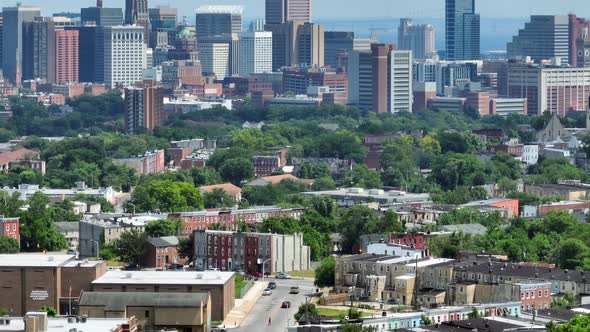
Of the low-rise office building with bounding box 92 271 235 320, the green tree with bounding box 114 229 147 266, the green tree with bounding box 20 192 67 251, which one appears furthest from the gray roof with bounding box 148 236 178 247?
the low-rise office building with bounding box 92 271 235 320

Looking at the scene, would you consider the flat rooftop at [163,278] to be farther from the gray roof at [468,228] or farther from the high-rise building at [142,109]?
the high-rise building at [142,109]

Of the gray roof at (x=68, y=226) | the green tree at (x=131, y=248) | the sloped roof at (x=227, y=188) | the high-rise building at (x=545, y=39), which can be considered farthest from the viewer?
the high-rise building at (x=545, y=39)

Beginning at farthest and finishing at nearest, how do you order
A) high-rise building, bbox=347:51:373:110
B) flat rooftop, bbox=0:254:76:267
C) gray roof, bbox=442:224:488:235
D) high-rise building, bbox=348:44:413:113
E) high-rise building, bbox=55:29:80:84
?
high-rise building, bbox=55:29:80:84, high-rise building, bbox=347:51:373:110, high-rise building, bbox=348:44:413:113, gray roof, bbox=442:224:488:235, flat rooftop, bbox=0:254:76:267

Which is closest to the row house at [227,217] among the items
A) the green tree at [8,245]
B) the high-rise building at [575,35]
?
the green tree at [8,245]

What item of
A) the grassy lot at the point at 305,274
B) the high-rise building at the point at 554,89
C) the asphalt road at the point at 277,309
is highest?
the high-rise building at the point at 554,89

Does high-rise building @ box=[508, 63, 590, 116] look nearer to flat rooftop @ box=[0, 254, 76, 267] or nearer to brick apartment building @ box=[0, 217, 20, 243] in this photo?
brick apartment building @ box=[0, 217, 20, 243]

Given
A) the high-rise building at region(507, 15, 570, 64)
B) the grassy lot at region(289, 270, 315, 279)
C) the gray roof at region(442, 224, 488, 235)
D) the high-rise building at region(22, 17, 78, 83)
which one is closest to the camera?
the grassy lot at region(289, 270, 315, 279)
